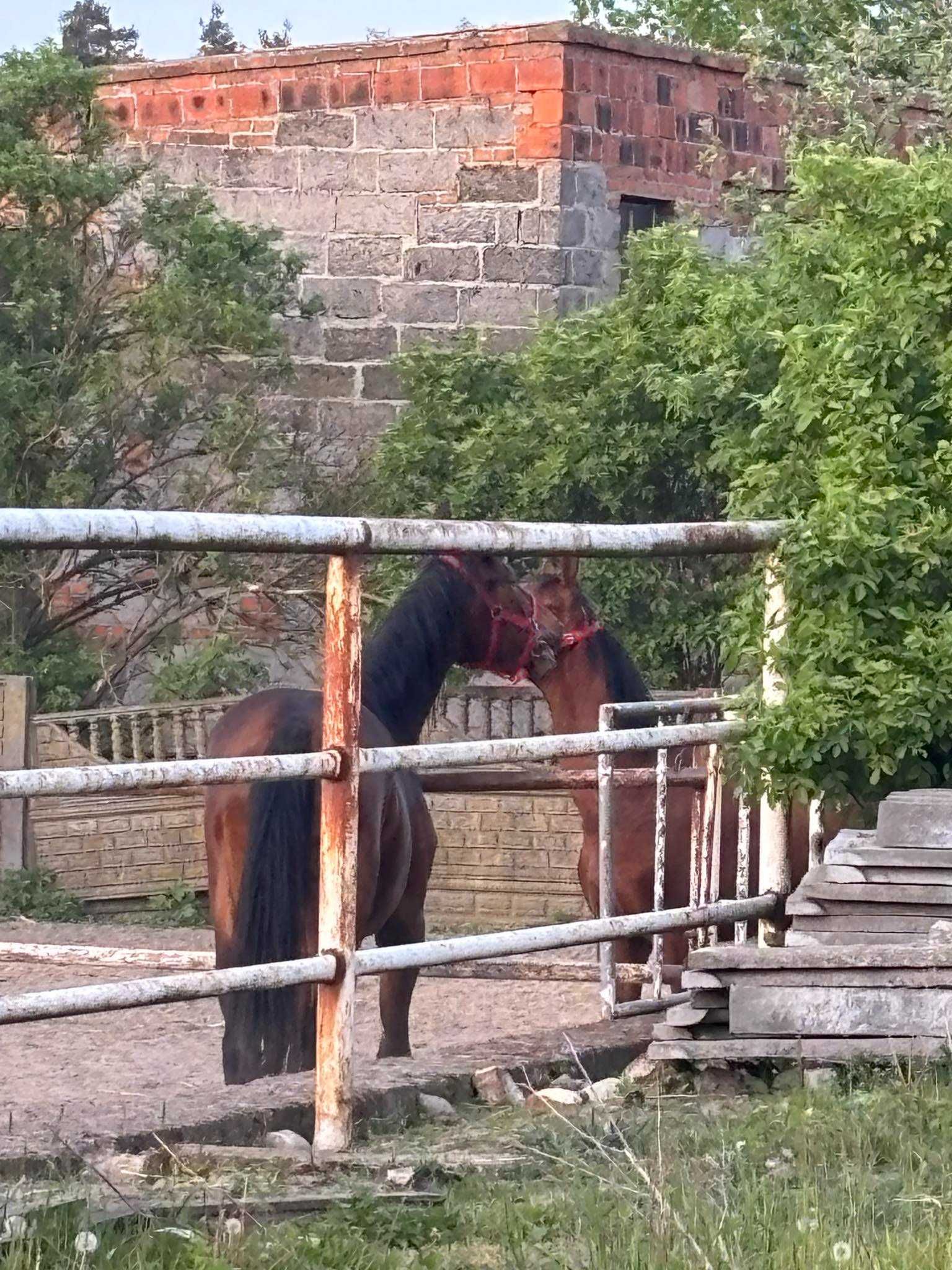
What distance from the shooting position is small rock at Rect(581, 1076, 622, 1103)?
4.40 m

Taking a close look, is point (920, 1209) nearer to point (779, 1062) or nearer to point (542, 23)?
point (779, 1062)

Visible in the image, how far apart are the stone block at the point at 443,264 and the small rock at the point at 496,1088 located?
A: 9167 millimetres

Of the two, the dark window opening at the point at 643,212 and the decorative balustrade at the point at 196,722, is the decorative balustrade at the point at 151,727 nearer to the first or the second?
the decorative balustrade at the point at 196,722

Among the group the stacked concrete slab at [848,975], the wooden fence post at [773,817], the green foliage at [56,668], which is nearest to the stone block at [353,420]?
the green foliage at [56,668]

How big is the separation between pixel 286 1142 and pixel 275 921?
4.84ft

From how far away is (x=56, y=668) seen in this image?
11500 millimetres

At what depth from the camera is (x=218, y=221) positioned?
12500 millimetres

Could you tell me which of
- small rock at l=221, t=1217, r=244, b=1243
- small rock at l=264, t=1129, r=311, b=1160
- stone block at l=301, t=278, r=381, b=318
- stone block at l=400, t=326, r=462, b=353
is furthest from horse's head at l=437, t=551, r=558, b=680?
stone block at l=301, t=278, r=381, b=318

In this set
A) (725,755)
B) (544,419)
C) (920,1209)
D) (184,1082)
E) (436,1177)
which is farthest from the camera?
(544,419)

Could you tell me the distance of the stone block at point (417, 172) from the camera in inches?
522

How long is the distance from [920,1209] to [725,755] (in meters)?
2.06

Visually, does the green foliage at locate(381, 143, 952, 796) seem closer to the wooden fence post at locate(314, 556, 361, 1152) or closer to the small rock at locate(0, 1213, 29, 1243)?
the wooden fence post at locate(314, 556, 361, 1152)

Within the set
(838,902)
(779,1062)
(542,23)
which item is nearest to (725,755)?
(838,902)

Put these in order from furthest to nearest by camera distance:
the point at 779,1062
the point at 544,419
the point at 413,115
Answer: the point at 413,115 < the point at 544,419 < the point at 779,1062
